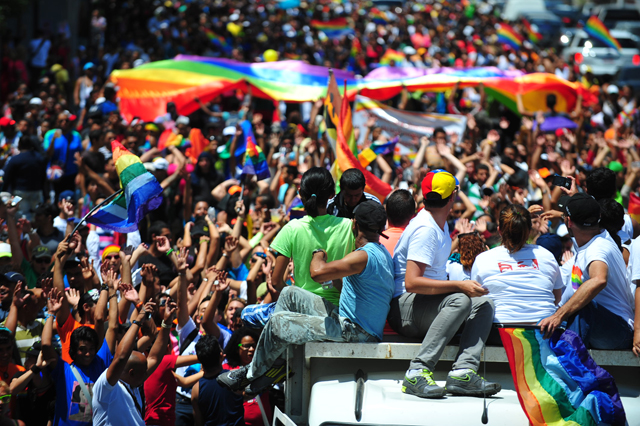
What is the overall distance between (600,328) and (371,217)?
5.02ft

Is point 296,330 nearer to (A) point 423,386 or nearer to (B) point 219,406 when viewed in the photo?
(A) point 423,386

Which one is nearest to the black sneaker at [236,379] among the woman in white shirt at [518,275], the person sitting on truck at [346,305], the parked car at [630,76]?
the person sitting on truck at [346,305]

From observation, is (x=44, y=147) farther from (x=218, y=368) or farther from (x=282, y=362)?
(x=282, y=362)

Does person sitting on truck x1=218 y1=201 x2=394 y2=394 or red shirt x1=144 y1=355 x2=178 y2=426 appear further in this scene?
red shirt x1=144 y1=355 x2=178 y2=426

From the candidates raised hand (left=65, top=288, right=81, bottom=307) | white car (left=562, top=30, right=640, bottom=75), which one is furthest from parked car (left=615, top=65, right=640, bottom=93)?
raised hand (left=65, top=288, right=81, bottom=307)

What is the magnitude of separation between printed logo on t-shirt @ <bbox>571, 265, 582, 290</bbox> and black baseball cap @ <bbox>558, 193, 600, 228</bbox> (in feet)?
0.92

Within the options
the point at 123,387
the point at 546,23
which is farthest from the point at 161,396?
the point at 546,23

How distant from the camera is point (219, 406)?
606 centimetres

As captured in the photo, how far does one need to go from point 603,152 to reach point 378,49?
15.7 meters

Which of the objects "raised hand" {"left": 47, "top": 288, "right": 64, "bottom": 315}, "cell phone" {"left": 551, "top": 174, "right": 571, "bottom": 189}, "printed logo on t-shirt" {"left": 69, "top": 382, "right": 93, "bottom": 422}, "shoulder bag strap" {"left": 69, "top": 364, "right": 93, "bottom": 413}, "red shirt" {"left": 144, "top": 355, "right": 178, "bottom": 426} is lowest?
"red shirt" {"left": 144, "top": 355, "right": 178, "bottom": 426}

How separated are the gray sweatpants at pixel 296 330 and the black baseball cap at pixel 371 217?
582mm

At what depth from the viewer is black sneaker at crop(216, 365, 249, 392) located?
5.25 m

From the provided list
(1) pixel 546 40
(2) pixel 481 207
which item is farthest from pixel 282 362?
(1) pixel 546 40

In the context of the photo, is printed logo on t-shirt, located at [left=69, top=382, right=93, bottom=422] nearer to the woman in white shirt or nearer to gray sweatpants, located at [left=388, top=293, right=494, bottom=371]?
gray sweatpants, located at [left=388, top=293, right=494, bottom=371]
